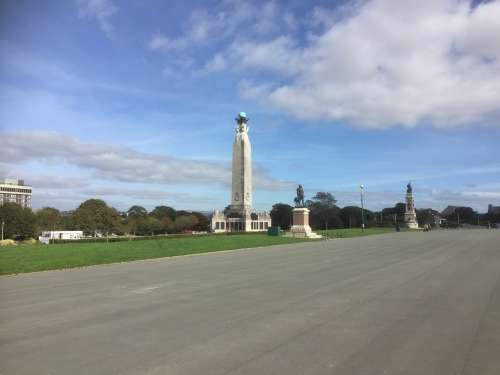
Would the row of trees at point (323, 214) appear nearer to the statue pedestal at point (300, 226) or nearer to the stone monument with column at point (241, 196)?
the stone monument with column at point (241, 196)

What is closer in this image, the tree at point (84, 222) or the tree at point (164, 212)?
the tree at point (84, 222)

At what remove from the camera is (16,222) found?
2146 inches

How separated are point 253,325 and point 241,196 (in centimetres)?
6395

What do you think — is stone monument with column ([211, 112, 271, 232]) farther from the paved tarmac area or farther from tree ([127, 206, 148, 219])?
the paved tarmac area

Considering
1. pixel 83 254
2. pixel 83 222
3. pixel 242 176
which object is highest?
pixel 242 176

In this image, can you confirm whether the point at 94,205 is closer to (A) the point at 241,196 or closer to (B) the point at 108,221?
(B) the point at 108,221

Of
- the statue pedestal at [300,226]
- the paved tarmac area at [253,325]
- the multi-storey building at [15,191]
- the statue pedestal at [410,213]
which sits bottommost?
the paved tarmac area at [253,325]

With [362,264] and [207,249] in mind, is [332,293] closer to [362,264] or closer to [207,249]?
[362,264]

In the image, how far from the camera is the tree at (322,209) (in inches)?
3865

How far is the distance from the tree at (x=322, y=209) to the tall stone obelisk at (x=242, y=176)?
30.2m

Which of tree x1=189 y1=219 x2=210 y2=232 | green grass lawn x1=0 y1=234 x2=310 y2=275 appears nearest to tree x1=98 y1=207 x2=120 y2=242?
tree x1=189 y1=219 x2=210 y2=232

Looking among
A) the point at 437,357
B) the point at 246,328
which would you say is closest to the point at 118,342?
the point at 246,328

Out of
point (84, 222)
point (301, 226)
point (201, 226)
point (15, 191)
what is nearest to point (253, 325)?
point (301, 226)

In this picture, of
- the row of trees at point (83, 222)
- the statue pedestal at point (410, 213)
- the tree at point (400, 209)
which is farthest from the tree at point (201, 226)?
the tree at point (400, 209)
